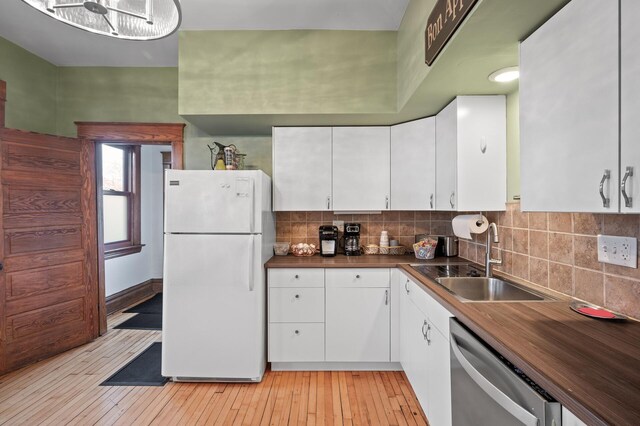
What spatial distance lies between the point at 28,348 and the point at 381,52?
374 centimetres

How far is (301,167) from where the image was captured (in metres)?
2.72

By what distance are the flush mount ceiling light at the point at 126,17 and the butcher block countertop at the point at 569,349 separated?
1.80m

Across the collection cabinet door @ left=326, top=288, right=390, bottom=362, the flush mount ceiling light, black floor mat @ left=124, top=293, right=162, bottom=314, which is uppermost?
the flush mount ceiling light

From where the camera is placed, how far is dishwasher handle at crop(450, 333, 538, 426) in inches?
32.4

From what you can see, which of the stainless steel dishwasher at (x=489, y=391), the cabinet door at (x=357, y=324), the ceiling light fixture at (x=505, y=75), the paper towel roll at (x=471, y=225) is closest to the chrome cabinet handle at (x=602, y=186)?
the stainless steel dishwasher at (x=489, y=391)

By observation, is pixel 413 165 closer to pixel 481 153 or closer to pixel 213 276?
pixel 481 153

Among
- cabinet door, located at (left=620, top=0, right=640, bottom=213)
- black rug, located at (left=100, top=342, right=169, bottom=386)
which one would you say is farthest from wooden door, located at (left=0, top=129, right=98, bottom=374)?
cabinet door, located at (left=620, top=0, right=640, bottom=213)

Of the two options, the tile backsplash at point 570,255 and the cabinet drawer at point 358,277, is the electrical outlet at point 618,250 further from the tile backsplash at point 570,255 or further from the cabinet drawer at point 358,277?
the cabinet drawer at point 358,277

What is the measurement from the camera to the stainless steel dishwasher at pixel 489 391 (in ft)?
2.66

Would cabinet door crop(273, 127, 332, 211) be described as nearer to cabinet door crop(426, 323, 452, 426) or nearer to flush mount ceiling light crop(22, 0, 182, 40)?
flush mount ceiling light crop(22, 0, 182, 40)

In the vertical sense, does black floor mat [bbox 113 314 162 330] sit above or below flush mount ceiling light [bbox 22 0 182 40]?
below

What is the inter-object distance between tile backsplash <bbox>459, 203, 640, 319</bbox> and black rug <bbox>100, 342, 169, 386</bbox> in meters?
2.63

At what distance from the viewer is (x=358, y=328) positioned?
2408mm

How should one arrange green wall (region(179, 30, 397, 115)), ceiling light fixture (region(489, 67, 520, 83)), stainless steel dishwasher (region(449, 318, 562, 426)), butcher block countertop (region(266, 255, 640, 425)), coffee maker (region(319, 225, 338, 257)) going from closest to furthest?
1. butcher block countertop (region(266, 255, 640, 425))
2. stainless steel dishwasher (region(449, 318, 562, 426))
3. ceiling light fixture (region(489, 67, 520, 83))
4. green wall (region(179, 30, 397, 115))
5. coffee maker (region(319, 225, 338, 257))
